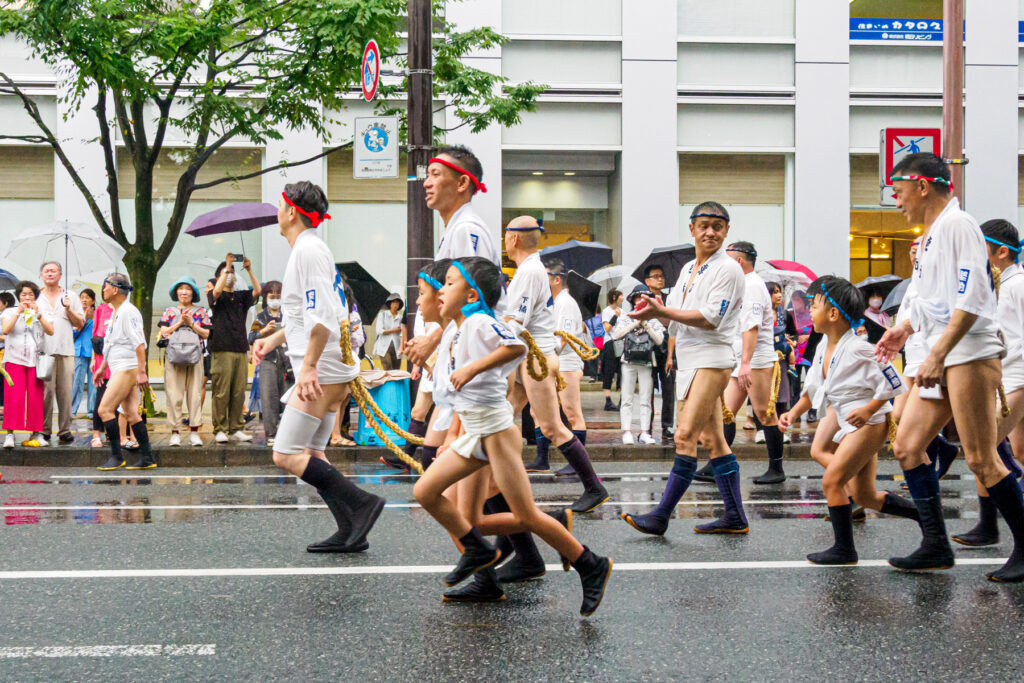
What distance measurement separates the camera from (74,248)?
45.4 feet

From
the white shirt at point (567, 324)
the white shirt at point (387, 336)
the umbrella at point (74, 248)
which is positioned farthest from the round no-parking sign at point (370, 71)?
the white shirt at point (387, 336)

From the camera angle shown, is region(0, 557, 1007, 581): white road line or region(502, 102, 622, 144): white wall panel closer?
region(0, 557, 1007, 581): white road line

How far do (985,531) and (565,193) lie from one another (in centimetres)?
1411

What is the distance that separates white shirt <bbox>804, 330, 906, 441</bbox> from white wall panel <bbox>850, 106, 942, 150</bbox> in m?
14.8

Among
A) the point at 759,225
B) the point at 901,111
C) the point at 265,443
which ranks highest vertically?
the point at 901,111

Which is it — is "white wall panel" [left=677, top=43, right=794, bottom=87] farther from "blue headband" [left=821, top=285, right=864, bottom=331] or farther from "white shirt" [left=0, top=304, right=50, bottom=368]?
"blue headband" [left=821, top=285, right=864, bottom=331]

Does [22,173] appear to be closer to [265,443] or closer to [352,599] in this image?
[265,443]

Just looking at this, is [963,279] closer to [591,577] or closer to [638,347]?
[591,577]

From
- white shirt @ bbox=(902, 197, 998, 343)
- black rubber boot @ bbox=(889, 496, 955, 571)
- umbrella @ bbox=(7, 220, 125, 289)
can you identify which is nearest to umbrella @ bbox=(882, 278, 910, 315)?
black rubber boot @ bbox=(889, 496, 955, 571)

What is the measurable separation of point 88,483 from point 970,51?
17.0m

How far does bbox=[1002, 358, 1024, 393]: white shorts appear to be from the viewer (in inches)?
263

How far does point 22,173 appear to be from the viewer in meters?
19.0

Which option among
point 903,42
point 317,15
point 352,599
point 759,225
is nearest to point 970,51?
point 903,42

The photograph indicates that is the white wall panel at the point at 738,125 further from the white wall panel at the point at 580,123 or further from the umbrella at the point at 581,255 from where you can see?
the umbrella at the point at 581,255
